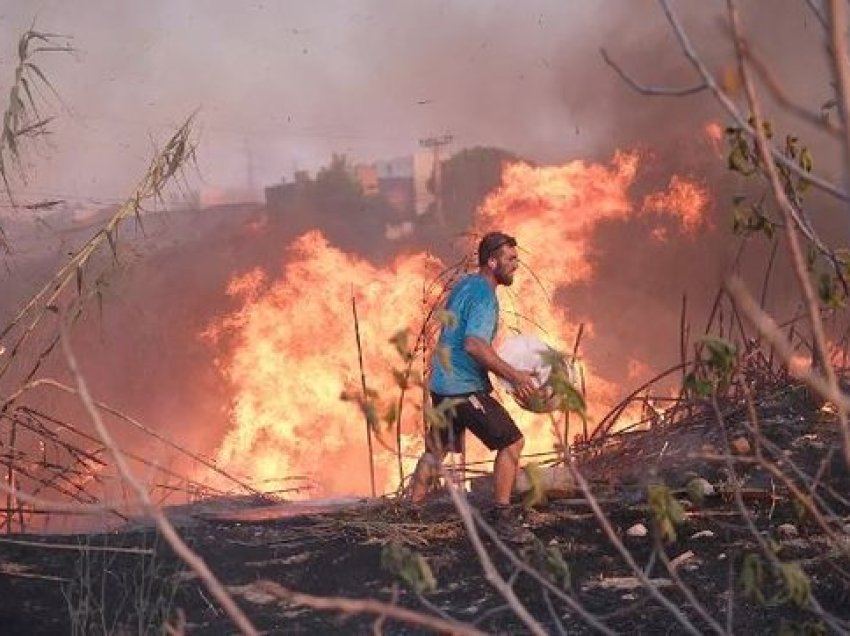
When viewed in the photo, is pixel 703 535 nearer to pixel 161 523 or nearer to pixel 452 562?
pixel 452 562

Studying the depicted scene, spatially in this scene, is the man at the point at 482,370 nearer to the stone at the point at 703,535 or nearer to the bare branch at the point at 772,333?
the stone at the point at 703,535

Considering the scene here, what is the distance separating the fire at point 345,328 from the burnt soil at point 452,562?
7813 mm

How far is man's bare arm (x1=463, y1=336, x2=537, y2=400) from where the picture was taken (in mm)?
5379

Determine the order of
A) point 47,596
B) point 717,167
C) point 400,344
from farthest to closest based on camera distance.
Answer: point 717,167 → point 47,596 → point 400,344

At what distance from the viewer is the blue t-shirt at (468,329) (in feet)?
18.4

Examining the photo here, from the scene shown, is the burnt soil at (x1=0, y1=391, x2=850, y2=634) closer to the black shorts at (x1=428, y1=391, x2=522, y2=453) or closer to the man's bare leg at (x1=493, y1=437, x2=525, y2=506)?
the man's bare leg at (x1=493, y1=437, x2=525, y2=506)

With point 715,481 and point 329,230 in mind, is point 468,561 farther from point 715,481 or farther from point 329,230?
point 329,230

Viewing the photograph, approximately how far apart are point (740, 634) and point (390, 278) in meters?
11.9

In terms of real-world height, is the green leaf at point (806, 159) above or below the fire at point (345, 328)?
below

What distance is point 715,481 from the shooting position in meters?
6.00

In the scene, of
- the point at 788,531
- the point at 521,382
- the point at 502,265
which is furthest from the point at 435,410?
the point at 502,265

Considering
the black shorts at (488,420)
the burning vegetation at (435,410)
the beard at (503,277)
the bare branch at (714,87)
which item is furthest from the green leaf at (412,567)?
the beard at (503,277)

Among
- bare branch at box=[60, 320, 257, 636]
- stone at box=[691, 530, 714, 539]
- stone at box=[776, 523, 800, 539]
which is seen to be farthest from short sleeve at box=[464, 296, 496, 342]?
bare branch at box=[60, 320, 257, 636]

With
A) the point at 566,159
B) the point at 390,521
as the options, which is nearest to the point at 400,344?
the point at 390,521
